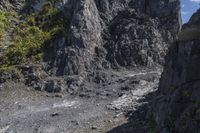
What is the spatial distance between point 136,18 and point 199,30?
23.8m

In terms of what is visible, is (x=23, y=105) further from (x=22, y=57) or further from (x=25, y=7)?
(x=25, y=7)

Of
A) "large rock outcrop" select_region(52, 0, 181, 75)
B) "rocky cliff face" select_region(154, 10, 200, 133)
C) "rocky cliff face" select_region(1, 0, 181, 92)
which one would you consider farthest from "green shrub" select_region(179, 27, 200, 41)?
"large rock outcrop" select_region(52, 0, 181, 75)

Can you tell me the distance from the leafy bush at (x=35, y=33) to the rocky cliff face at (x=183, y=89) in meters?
20.9

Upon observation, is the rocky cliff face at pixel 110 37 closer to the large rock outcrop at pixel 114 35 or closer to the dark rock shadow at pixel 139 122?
the large rock outcrop at pixel 114 35

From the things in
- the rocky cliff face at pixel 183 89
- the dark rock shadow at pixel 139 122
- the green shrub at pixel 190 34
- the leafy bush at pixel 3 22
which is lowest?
the dark rock shadow at pixel 139 122

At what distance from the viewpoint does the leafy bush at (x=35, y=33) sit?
46.8 metres

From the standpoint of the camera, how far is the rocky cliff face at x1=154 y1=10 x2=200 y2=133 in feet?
78.8

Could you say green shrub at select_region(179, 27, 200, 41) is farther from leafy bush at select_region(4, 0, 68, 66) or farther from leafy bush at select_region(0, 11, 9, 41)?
leafy bush at select_region(0, 11, 9, 41)

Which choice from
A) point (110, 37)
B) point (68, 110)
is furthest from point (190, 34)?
point (110, 37)

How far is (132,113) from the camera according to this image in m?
32.9

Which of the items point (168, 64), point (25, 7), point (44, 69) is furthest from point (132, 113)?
point (25, 7)

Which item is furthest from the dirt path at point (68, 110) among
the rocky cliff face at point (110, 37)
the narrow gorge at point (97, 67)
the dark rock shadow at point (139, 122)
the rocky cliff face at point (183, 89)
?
the rocky cliff face at point (183, 89)

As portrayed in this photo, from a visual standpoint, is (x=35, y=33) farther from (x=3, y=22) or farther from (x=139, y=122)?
(x=139, y=122)

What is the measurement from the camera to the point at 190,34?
27.0m
